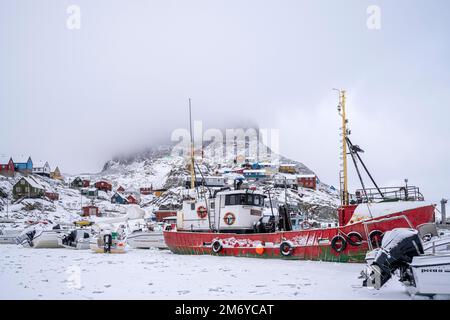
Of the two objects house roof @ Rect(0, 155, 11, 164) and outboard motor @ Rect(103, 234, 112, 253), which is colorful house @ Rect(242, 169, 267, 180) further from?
outboard motor @ Rect(103, 234, 112, 253)

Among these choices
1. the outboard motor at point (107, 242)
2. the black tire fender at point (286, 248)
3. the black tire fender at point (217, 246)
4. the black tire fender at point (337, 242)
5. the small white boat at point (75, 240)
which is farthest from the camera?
the small white boat at point (75, 240)

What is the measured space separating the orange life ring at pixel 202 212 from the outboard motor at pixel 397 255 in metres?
14.0

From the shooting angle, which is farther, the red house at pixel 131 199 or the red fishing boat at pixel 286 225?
the red house at pixel 131 199

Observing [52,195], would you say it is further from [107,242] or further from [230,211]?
[230,211]

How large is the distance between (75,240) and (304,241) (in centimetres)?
1895

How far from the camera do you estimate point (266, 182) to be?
103 meters

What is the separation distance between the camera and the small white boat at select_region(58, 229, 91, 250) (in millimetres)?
28203

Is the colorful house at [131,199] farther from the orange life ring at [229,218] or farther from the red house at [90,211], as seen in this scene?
the orange life ring at [229,218]

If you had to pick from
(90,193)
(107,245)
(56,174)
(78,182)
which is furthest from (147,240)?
(56,174)

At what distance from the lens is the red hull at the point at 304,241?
14812mm

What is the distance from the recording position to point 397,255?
28.0ft

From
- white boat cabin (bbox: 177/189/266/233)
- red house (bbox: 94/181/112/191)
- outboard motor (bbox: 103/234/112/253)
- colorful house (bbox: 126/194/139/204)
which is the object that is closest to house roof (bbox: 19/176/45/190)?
colorful house (bbox: 126/194/139/204)

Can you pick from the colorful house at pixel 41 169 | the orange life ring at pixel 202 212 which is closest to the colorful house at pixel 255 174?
the colorful house at pixel 41 169
